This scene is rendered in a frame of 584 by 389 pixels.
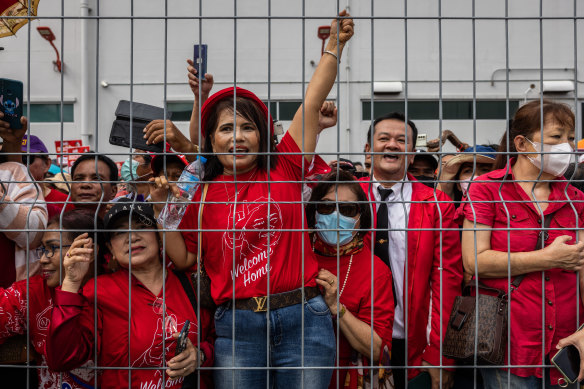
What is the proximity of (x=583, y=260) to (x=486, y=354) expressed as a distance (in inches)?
20.6

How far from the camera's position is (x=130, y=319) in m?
1.98

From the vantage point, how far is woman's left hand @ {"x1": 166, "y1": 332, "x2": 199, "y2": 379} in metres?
1.90

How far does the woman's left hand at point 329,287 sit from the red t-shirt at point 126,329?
1.61ft

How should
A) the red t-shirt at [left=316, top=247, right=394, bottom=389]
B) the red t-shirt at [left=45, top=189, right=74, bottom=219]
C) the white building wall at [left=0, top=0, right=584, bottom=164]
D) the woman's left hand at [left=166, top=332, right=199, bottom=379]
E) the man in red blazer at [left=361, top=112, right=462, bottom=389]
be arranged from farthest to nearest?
the white building wall at [left=0, top=0, right=584, bottom=164] < the red t-shirt at [left=45, top=189, right=74, bottom=219] < the man in red blazer at [left=361, top=112, right=462, bottom=389] < the red t-shirt at [left=316, top=247, right=394, bottom=389] < the woman's left hand at [left=166, top=332, right=199, bottom=379]

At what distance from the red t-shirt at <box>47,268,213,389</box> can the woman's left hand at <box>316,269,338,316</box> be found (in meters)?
0.49

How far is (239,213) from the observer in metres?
1.99

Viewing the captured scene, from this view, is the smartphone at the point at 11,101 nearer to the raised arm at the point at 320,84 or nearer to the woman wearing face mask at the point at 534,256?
the raised arm at the point at 320,84

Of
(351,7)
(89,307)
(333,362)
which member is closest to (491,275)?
(333,362)

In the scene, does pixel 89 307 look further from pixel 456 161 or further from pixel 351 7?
pixel 351 7

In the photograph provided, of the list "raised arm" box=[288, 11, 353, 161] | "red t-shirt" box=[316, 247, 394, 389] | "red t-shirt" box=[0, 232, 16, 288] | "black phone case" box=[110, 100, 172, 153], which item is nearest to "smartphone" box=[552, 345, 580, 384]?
"red t-shirt" box=[316, 247, 394, 389]

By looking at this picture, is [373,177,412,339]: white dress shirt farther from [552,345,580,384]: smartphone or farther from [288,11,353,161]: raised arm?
[552,345,580,384]: smartphone

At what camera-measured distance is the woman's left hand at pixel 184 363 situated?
190 cm

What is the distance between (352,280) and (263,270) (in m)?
0.54

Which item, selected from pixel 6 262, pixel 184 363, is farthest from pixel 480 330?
pixel 6 262
